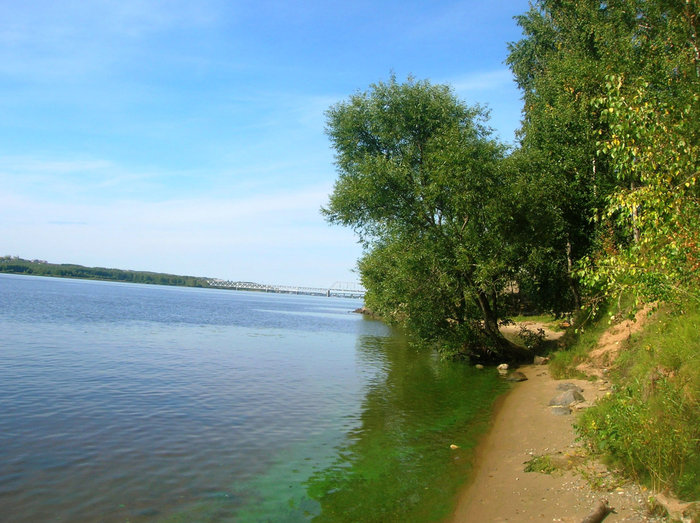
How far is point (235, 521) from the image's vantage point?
9.46 metres

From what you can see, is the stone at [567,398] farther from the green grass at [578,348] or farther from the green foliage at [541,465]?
the green foliage at [541,465]

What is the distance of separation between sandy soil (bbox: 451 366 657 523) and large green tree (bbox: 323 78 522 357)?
10.9 metres

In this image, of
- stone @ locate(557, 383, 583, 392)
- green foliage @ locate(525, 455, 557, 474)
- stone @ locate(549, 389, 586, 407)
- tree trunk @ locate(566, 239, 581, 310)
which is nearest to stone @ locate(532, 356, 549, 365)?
tree trunk @ locate(566, 239, 581, 310)

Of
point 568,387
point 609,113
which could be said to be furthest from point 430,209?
point 609,113

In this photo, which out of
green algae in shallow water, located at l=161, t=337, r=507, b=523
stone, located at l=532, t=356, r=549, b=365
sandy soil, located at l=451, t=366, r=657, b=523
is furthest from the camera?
stone, located at l=532, t=356, r=549, b=365

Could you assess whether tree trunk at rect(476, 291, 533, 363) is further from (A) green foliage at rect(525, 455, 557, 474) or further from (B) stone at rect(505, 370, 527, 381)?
(A) green foliage at rect(525, 455, 557, 474)

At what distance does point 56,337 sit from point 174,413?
73.3 feet

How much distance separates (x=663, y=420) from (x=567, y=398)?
851cm

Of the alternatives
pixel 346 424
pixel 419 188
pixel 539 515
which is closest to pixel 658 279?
pixel 539 515

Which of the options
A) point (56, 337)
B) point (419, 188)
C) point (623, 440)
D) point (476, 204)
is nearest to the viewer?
point (623, 440)

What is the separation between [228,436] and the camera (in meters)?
14.7

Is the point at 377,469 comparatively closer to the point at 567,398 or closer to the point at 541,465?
the point at 541,465

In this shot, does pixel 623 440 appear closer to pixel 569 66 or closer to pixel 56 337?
pixel 569 66

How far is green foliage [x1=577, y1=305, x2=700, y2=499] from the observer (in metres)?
8.09
